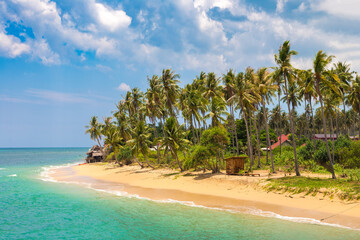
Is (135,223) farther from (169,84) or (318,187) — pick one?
(169,84)

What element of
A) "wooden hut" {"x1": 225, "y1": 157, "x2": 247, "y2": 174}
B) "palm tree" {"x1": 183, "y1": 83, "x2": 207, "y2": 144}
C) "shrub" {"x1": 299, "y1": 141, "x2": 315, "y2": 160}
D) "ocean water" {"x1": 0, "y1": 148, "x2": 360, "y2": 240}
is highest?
"palm tree" {"x1": 183, "y1": 83, "x2": 207, "y2": 144}

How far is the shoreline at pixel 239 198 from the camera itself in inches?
605

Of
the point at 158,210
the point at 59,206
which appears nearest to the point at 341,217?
the point at 158,210

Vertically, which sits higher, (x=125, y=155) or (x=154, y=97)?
(x=154, y=97)

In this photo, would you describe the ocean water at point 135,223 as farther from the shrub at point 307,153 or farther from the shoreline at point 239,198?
the shrub at point 307,153

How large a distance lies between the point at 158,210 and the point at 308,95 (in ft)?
97.4

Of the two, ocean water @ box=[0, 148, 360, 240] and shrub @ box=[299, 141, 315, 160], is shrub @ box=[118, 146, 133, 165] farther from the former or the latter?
shrub @ box=[299, 141, 315, 160]

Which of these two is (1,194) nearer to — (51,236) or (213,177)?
(51,236)

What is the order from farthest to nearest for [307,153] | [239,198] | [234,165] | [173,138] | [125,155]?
1. [125,155]
2. [173,138]
3. [307,153]
4. [234,165]
5. [239,198]

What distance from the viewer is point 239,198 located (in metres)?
21.1

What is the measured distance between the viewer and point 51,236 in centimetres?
1468

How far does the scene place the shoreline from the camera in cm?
1538

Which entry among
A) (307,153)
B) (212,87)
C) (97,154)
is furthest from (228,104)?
(97,154)

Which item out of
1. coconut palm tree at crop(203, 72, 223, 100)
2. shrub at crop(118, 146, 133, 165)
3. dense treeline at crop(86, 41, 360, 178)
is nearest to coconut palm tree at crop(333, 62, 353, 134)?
dense treeline at crop(86, 41, 360, 178)
